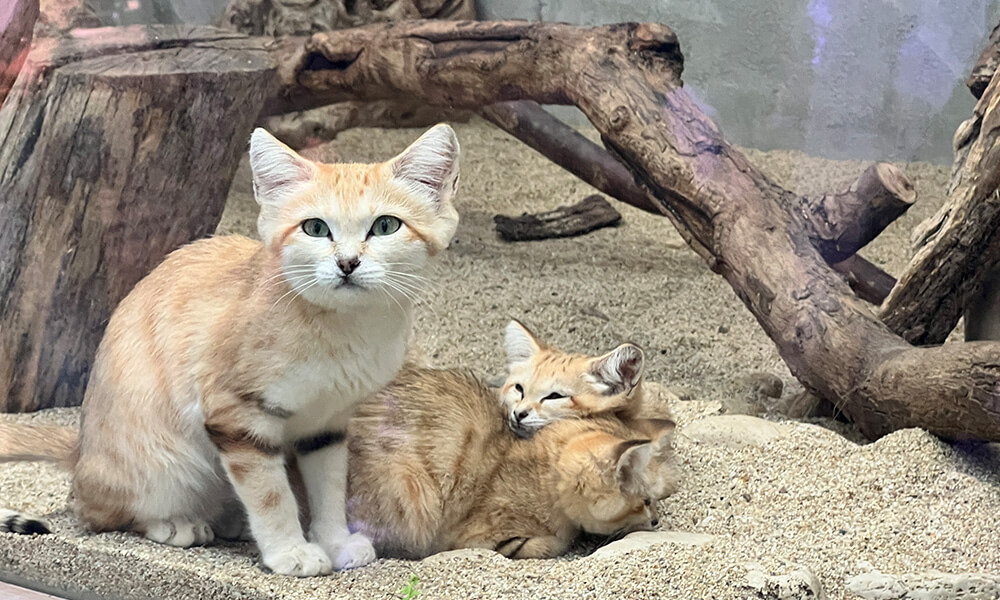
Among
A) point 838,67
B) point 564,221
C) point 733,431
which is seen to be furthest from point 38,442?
point 838,67

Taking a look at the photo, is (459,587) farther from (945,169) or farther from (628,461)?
(945,169)

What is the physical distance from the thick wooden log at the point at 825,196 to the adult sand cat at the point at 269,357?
838 mm

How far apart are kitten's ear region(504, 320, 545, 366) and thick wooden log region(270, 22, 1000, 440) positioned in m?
0.64

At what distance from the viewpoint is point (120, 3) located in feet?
6.93

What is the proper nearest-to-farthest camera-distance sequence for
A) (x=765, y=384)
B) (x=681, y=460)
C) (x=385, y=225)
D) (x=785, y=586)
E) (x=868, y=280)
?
1. (x=785, y=586)
2. (x=385, y=225)
3. (x=681, y=460)
4. (x=765, y=384)
5. (x=868, y=280)

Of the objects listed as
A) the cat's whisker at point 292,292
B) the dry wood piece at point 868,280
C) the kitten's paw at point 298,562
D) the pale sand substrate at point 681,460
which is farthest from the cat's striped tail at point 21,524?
the dry wood piece at point 868,280

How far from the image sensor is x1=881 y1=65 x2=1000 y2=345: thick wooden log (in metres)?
2.47

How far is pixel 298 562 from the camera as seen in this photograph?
1.90 meters

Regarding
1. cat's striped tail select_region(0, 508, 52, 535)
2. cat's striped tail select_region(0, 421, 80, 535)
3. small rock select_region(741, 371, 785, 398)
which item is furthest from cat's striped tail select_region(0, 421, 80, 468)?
small rock select_region(741, 371, 785, 398)

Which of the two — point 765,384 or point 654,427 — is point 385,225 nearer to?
point 654,427

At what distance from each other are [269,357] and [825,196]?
5.21 ft

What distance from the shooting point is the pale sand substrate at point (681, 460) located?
72.2 inches

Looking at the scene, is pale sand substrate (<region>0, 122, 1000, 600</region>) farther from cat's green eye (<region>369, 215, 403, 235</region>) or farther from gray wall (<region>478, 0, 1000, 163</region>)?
cat's green eye (<region>369, 215, 403, 235</region>)

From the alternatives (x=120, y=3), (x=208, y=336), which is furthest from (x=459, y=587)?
(x=120, y=3)
